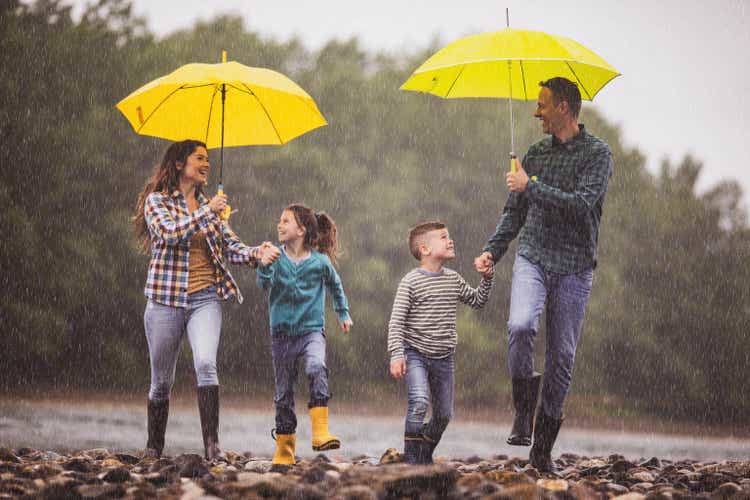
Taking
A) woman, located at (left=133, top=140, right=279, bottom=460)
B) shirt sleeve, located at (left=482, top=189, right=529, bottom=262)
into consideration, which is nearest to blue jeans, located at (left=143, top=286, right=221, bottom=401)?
woman, located at (left=133, top=140, right=279, bottom=460)

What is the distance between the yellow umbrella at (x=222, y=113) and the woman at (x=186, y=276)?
446mm

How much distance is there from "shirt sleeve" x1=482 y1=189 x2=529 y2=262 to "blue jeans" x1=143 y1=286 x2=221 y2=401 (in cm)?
181

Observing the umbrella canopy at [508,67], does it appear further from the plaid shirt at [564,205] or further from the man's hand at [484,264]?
the man's hand at [484,264]

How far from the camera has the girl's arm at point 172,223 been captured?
19.1ft

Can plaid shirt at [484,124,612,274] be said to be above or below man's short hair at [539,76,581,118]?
below

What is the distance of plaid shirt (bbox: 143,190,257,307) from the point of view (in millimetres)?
5840

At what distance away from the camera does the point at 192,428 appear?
11.5 metres

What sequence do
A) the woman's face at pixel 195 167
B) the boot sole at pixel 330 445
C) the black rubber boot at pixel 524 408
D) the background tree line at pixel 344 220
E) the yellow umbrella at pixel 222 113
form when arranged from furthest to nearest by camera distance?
the background tree line at pixel 344 220 < the yellow umbrella at pixel 222 113 < the woman's face at pixel 195 167 < the black rubber boot at pixel 524 408 < the boot sole at pixel 330 445

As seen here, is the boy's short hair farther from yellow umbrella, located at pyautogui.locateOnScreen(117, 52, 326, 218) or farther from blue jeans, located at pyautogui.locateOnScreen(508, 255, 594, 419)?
yellow umbrella, located at pyautogui.locateOnScreen(117, 52, 326, 218)

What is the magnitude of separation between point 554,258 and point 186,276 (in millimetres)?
2302

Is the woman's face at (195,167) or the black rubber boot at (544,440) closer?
the black rubber boot at (544,440)

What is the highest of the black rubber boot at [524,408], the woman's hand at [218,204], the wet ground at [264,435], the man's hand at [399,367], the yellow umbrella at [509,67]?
the yellow umbrella at [509,67]

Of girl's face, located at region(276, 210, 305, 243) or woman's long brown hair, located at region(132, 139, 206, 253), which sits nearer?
girl's face, located at region(276, 210, 305, 243)

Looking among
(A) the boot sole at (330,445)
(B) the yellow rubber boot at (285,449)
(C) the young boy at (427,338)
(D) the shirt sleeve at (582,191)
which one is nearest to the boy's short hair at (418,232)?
(C) the young boy at (427,338)
